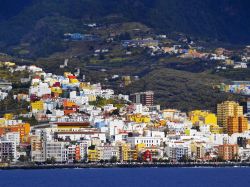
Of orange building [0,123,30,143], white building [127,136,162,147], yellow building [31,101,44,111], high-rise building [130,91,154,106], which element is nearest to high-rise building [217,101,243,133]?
high-rise building [130,91,154,106]

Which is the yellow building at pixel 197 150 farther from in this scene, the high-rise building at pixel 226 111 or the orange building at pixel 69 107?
the high-rise building at pixel 226 111

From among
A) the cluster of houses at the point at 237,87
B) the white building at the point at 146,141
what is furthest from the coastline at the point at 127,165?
the cluster of houses at the point at 237,87

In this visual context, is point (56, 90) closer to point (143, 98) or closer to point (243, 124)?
point (143, 98)

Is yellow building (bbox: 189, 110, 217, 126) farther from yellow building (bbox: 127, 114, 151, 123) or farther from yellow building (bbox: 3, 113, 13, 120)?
yellow building (bbox: 3, 113, 13, 120)

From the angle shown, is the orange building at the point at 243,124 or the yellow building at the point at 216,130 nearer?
the yellow building at the point at 216,130

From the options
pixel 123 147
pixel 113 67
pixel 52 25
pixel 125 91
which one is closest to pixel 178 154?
pixel 123 147

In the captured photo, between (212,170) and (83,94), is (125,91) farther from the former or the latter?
(212,170)

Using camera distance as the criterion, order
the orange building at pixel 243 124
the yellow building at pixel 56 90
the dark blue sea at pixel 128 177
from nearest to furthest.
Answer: the dark blue sea at pixel 128 177 < the orange building at pixel 243 124 < the yellow building at pixel 56 90
